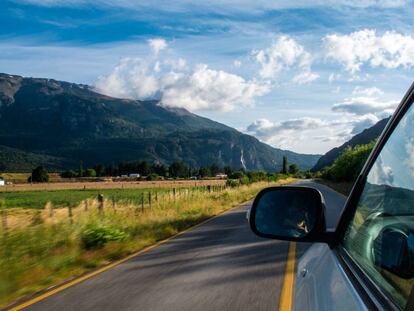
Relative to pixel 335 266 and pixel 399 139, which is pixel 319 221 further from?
pixel 399 139

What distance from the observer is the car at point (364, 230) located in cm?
188

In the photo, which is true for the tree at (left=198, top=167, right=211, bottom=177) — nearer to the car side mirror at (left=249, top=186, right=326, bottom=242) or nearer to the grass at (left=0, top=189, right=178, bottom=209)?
the grass at (left=0, top=189, right=178, bottom=209)

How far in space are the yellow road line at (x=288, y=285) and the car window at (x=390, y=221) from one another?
4082 mm

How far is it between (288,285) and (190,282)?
1.38 metres

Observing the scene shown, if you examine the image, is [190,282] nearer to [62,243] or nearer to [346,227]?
[62,243]

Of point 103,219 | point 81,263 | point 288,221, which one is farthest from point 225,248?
point 288,221

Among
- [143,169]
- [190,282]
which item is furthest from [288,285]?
[143,169]

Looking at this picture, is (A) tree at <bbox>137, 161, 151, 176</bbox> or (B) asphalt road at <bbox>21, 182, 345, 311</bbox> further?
(A) tree at <bbox>137, 161, 151, 176</bbox>

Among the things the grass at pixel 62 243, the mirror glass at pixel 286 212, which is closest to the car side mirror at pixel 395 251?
the mirror glass at pixel 286 212

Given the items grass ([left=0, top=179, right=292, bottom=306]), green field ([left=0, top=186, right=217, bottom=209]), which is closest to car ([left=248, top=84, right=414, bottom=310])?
grass ([left=0, top=179, right=292, bottom=306])

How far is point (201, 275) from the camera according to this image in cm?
876

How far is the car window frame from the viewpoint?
1.85 m

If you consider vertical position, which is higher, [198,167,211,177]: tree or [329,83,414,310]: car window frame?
[198,167,211,177]: tree

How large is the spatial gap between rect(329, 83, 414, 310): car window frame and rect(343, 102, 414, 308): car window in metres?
0.02
